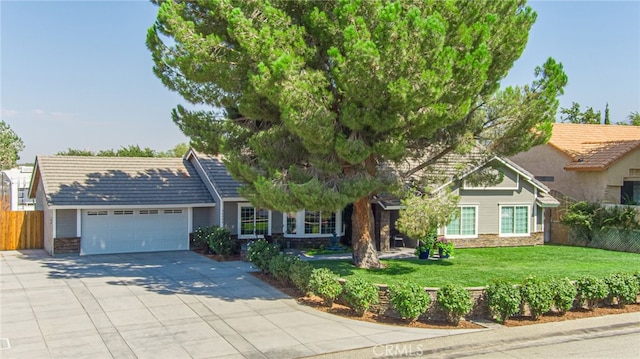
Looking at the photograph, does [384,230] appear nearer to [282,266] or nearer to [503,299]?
[282,266]

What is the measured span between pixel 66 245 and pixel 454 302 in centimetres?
1633

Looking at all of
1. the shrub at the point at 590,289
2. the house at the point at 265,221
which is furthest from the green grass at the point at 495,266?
A: the house at the point at 265,221

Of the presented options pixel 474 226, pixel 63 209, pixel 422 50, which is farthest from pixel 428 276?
pixel 63 209

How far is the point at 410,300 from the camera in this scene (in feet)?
39.6

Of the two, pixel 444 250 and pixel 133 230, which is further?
pixel 133 230

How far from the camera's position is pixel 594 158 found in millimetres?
26984

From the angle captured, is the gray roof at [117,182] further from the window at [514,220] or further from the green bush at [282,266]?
the window at [514,220]

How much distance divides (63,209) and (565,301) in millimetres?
18322

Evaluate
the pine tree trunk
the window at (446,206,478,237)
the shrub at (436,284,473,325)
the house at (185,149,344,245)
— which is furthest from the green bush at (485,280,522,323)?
the house at (185,149,344,245)

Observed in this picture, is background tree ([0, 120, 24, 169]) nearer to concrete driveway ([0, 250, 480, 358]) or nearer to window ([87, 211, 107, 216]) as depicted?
window ([87, 211, 107, 216])

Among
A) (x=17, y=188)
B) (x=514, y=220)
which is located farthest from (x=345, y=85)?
(x=17, y=188)

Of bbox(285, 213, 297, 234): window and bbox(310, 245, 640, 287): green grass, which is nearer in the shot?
bbox(310, 245, 640, 287): green grass

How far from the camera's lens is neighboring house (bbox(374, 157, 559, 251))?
23250 mm

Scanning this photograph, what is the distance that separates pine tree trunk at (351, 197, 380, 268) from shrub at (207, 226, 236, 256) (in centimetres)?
600
